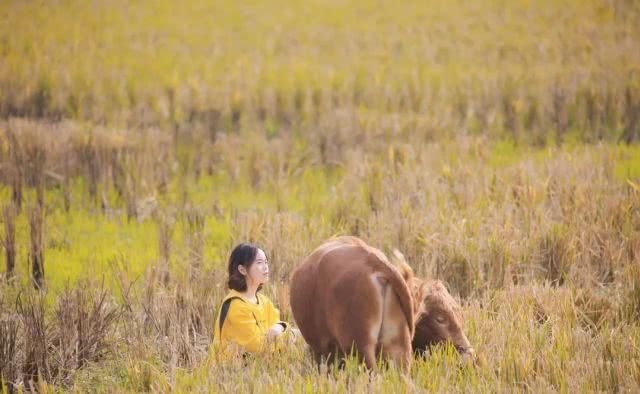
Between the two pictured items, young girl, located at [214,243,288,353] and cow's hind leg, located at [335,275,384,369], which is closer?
cow's hind leg, located at [335,275,384,369]

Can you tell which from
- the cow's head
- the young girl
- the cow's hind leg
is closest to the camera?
the cow's hind leg

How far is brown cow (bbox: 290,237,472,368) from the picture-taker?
162 inches

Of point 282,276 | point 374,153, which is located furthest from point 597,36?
point 282,276

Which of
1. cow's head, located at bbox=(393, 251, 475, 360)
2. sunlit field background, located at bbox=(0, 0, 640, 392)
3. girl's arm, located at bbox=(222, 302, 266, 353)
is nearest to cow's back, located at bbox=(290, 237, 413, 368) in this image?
sunlit field background, located at bbox=(0, 0, 640, 392)

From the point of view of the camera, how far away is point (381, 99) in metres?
13.1

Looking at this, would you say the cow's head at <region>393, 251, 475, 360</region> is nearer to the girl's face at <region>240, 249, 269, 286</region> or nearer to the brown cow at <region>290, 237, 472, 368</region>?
the brown cow at <region>290, 237, 472, 368</region>

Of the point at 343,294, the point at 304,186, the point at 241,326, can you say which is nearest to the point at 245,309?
the point at 241,326

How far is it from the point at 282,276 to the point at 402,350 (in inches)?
92.8

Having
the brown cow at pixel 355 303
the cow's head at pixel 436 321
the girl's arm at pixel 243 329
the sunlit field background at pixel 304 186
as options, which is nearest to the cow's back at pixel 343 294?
the brown cow at pixel 355 303

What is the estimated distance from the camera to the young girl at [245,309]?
16.2ft

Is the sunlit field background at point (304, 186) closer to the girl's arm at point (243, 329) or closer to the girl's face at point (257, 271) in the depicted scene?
the girl's arm at point (243, 329)

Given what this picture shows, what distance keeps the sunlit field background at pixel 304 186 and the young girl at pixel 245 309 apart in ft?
0.69

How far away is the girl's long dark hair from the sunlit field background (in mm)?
482

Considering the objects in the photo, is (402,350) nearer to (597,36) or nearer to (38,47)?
(38,47)
